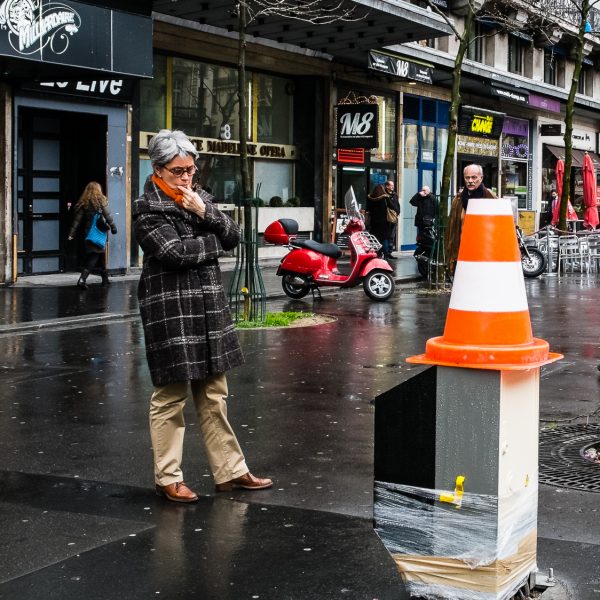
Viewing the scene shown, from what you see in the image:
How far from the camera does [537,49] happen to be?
40844 mm

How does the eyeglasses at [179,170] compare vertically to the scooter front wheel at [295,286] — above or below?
above

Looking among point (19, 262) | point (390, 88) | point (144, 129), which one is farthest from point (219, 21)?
point (390, 88)

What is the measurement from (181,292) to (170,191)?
1.69ft

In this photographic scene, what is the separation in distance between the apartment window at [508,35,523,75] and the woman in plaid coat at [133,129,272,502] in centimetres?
3476

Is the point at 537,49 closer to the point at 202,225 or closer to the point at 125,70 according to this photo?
the point at 125,70

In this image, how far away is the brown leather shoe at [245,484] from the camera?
596 cm

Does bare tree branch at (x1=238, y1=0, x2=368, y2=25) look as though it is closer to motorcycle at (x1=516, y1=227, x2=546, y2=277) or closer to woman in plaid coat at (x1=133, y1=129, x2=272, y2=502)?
motorcycle at (x1=516, y1=227, x2=546, y2=277)

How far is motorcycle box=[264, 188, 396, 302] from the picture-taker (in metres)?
17.4

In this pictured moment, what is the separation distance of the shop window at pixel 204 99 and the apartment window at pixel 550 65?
20027 mm

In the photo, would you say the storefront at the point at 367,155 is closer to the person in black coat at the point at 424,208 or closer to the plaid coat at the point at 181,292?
the person in black coat at the point at 424,208

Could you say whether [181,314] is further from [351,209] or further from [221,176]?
[221,176]

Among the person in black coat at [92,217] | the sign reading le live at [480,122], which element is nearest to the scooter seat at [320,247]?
the person in black coat at [92,217]

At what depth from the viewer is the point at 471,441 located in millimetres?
3984

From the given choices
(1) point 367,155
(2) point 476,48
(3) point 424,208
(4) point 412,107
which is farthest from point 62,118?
(2) point 476,48
